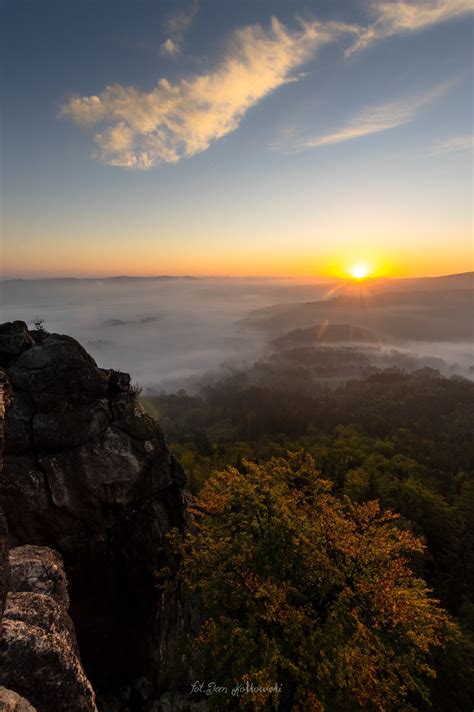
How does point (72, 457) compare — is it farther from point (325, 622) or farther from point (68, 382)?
point (325, 622)

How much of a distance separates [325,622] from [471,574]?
103 ft

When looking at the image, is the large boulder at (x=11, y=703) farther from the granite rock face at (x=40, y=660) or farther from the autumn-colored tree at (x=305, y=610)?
the autumn-colored tree at (x=305, y=610)

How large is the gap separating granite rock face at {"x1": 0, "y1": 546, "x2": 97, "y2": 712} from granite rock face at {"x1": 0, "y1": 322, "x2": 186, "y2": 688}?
338 inches

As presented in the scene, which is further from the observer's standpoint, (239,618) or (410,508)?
(410,508)

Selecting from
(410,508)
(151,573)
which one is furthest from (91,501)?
(410,508)

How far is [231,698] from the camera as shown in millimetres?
15711

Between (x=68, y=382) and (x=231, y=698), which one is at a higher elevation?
(x=68, y=382)

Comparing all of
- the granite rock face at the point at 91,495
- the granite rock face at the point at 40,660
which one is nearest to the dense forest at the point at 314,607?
the granite rock face at the point at 91,495

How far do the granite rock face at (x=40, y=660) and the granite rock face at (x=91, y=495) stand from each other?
859 cm

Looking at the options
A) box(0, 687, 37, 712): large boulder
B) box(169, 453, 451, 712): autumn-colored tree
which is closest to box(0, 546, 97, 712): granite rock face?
box(0, 687, 37, 712): large boulder

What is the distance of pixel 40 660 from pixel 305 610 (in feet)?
39.3

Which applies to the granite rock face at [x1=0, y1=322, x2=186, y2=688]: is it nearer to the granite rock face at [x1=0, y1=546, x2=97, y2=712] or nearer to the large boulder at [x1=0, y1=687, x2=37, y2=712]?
the granite rock face at [x1=0, y1=546, x2=97, y2=712]

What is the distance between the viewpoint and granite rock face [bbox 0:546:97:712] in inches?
309

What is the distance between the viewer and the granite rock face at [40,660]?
7.84 metres
